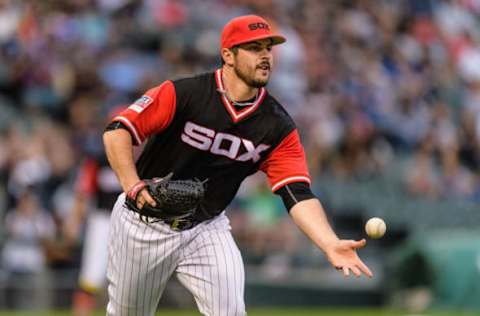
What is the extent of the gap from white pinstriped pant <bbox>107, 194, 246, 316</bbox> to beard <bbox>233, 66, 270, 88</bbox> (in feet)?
3.27

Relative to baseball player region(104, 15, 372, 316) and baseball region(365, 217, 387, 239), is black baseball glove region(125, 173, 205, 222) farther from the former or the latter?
baseball region(365, 217, 387, 239)

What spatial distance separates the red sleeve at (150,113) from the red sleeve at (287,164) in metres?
0.80

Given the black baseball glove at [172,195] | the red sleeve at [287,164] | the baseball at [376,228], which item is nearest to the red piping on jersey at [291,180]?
the red sleeve at [287,164]

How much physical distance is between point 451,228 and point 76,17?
6.18 m

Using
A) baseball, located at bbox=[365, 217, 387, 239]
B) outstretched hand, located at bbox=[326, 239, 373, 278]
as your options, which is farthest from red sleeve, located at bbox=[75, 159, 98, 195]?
baseball, located at bbox=[365, 217, 387, 239]

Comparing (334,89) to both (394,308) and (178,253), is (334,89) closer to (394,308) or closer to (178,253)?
(394,308)

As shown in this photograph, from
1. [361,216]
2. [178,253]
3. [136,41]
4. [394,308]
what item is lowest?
[394,308]

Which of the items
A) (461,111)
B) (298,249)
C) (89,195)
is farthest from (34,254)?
(461,111)

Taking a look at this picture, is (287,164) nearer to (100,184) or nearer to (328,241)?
(328,241)

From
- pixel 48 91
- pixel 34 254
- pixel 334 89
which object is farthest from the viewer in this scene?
pixel 334 89

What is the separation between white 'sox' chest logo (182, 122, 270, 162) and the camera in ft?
23.5

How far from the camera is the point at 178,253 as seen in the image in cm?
718

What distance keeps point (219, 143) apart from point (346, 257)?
3.84 feet

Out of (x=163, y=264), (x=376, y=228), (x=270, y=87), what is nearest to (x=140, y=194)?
(x=163, y=264)
